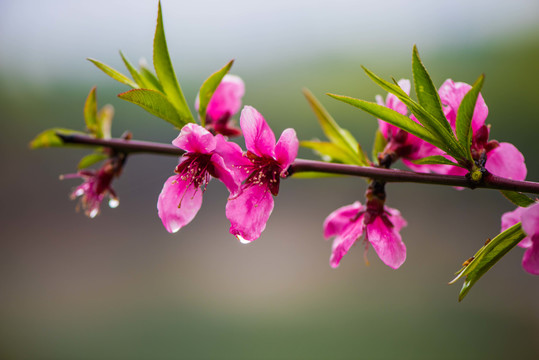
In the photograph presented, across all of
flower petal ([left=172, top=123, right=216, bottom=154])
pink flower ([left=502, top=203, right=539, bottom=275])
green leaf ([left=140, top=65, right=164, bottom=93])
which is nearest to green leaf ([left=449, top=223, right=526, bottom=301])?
pink flower ([left=502, top=203, right=539, bottom=275])

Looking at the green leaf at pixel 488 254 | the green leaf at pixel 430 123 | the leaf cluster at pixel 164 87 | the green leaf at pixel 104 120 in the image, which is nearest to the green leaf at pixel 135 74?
the leaf cluster at pixel 164 87

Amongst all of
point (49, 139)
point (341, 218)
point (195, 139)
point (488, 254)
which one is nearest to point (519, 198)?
point (488, 254)

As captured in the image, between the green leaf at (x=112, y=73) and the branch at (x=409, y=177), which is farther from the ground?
the green leaf at (x=112, y=73)

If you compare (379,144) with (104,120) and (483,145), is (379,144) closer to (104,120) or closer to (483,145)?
(483,145)

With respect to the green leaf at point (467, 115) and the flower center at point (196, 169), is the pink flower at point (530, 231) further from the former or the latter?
the flower center at point (196, 169)

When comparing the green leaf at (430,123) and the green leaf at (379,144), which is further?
the green leaf at (379,144)

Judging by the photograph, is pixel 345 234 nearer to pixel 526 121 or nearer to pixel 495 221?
pixel 526 121
